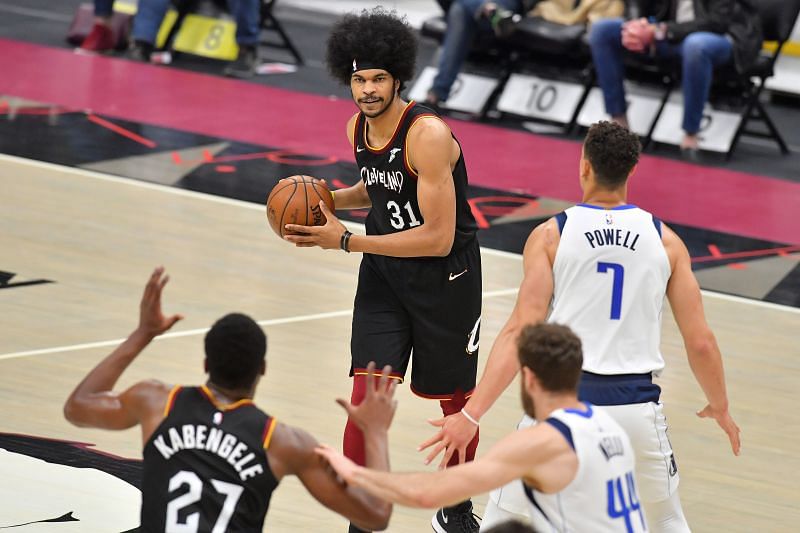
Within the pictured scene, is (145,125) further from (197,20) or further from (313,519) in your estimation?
(313,519)

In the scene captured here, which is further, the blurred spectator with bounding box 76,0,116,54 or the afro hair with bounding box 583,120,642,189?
the blurred spectator with bounding box 76,0,116,54

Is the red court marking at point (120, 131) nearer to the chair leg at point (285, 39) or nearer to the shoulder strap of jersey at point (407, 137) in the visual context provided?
the chair leg at point (285, 39)

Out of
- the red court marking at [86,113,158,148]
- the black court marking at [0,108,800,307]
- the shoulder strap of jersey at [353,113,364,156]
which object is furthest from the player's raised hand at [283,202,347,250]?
the red court marking at [86,113,158,148]

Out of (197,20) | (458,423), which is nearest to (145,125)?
(197,20)

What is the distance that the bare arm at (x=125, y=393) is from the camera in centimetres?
363

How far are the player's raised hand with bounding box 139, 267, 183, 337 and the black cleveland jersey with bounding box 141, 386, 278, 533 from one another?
327 mm

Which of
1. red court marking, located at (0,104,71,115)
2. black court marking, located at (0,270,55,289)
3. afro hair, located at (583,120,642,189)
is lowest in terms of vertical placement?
red court marking, located at (0,104,71,115)

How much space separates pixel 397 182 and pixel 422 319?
525 millimetres

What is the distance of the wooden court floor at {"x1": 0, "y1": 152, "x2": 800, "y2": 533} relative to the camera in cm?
586

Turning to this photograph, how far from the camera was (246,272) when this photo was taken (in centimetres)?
824

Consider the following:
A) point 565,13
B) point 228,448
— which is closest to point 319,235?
point 228,448

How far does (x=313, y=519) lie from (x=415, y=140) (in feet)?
4.80

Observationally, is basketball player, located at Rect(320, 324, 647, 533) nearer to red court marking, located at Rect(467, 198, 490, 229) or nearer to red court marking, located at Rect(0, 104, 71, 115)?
red court marking, located at Rect(467, 198, 490, 229)

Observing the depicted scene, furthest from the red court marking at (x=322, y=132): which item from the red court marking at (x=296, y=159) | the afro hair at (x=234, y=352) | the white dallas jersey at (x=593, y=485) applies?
the afro hair at (x=234, y=352)
